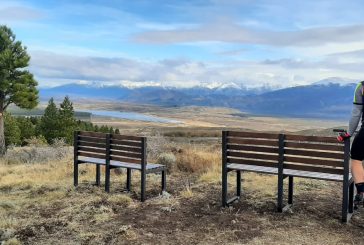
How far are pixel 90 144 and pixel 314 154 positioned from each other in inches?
196

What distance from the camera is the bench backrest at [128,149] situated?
27.0 feet

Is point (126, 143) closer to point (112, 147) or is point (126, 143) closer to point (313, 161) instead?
point (112, 147)

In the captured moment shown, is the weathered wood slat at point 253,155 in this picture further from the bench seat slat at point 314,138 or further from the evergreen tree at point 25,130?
the evergreen tree at point 25,130

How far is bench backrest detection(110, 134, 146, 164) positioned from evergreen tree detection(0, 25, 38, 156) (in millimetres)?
19784

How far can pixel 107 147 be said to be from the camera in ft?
29.2

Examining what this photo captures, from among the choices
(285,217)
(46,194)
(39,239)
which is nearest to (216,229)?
(285,217)

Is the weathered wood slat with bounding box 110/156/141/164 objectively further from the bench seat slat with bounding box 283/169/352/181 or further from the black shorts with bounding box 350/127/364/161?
the black shorts with bounding box 350/127/364/161

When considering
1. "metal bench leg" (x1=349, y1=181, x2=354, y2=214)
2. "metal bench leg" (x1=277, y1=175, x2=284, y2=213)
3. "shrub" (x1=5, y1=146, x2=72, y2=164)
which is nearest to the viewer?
"metal bench leg" (x1=349, y1=181, x2=354, y2=214)

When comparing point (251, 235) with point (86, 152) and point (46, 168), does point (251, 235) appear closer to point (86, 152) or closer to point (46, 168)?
point (86, 152)

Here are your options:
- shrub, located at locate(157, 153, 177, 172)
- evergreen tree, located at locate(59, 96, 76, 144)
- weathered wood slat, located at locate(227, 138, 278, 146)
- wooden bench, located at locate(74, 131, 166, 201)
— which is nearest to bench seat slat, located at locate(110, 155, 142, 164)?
wooden bench, located at locate(74, 131, 166, 201)

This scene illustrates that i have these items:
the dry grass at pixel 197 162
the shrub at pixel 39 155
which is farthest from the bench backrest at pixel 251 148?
the shrub at pixel 39 155

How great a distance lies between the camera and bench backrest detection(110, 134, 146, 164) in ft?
27.0

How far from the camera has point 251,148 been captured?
7.15 meters

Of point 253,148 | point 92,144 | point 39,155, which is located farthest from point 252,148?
point 39,155
